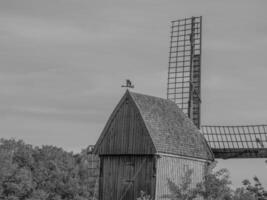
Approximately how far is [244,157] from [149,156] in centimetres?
838

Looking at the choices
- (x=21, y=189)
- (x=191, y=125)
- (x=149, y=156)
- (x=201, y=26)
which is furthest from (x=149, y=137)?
(x=21, y=189)

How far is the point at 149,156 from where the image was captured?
36094mm

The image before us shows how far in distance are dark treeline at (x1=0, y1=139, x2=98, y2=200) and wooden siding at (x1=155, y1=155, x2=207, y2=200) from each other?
95.0 ft

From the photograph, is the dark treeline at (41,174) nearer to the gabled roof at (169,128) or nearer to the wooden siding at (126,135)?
the gabled roof at (169,128)

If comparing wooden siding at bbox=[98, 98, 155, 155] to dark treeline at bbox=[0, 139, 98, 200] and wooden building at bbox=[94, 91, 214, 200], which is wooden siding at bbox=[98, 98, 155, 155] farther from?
dark treeline at bbox=[0, 139, 98, 200]

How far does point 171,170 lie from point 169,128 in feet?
8.85

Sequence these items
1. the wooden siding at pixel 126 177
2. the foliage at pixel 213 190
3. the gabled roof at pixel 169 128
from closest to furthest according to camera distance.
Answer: the foliage at pixel 213 190 → the wooden siding at pixel 126 177 → the gabled roof at pixel 169 128

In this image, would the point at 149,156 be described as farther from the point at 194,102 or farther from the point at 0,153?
the point at 0,153

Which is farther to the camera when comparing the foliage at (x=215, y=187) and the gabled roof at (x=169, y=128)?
the gabled roof at (x=169, y=128)

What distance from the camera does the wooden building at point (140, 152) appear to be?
36031 mm

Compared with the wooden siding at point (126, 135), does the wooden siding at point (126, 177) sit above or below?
below

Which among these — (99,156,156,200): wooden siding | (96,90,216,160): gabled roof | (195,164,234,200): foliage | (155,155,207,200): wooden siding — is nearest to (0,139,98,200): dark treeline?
(96,90,216,160): gabled roof

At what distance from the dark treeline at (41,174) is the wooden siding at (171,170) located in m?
28.9

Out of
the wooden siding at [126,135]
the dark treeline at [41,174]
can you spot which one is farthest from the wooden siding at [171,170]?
the dark treeline at [41,174]
